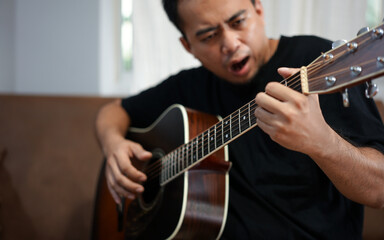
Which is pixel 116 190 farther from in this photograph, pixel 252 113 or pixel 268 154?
pixel 252 113

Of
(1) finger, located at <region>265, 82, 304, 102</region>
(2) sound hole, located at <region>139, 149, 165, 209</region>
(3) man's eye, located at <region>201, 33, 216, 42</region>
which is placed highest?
(3) man's eye, located at <region>201, 33, 216, 42</region>

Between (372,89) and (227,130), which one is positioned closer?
(372,89)

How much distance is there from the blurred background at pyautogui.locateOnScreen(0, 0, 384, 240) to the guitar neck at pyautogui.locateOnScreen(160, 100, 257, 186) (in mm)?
762

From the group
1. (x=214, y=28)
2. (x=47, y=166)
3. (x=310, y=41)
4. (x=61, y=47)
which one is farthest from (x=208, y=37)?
(x=61, y=47)

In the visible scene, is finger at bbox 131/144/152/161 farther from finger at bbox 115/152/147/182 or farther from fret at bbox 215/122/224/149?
fret at bbox 215/122/224/149

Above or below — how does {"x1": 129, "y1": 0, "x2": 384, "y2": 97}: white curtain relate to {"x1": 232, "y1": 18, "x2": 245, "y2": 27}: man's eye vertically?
below

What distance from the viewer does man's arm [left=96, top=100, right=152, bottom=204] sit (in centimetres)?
114

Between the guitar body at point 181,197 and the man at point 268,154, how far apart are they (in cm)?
6

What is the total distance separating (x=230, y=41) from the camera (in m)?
1.04

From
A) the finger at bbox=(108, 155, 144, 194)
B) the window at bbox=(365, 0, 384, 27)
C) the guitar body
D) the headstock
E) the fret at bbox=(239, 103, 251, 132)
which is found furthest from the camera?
the window at bbox=(365, 0, 384, 27)

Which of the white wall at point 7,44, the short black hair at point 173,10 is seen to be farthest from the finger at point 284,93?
the white wall at point 7,44

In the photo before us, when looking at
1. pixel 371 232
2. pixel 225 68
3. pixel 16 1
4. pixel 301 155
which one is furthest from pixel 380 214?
pixel 16 1

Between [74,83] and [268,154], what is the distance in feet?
5.09

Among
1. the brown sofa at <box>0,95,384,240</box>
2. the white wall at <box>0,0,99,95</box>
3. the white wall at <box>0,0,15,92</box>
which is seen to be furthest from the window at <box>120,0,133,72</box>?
the white wall at <box>0,0,15,92</box>
